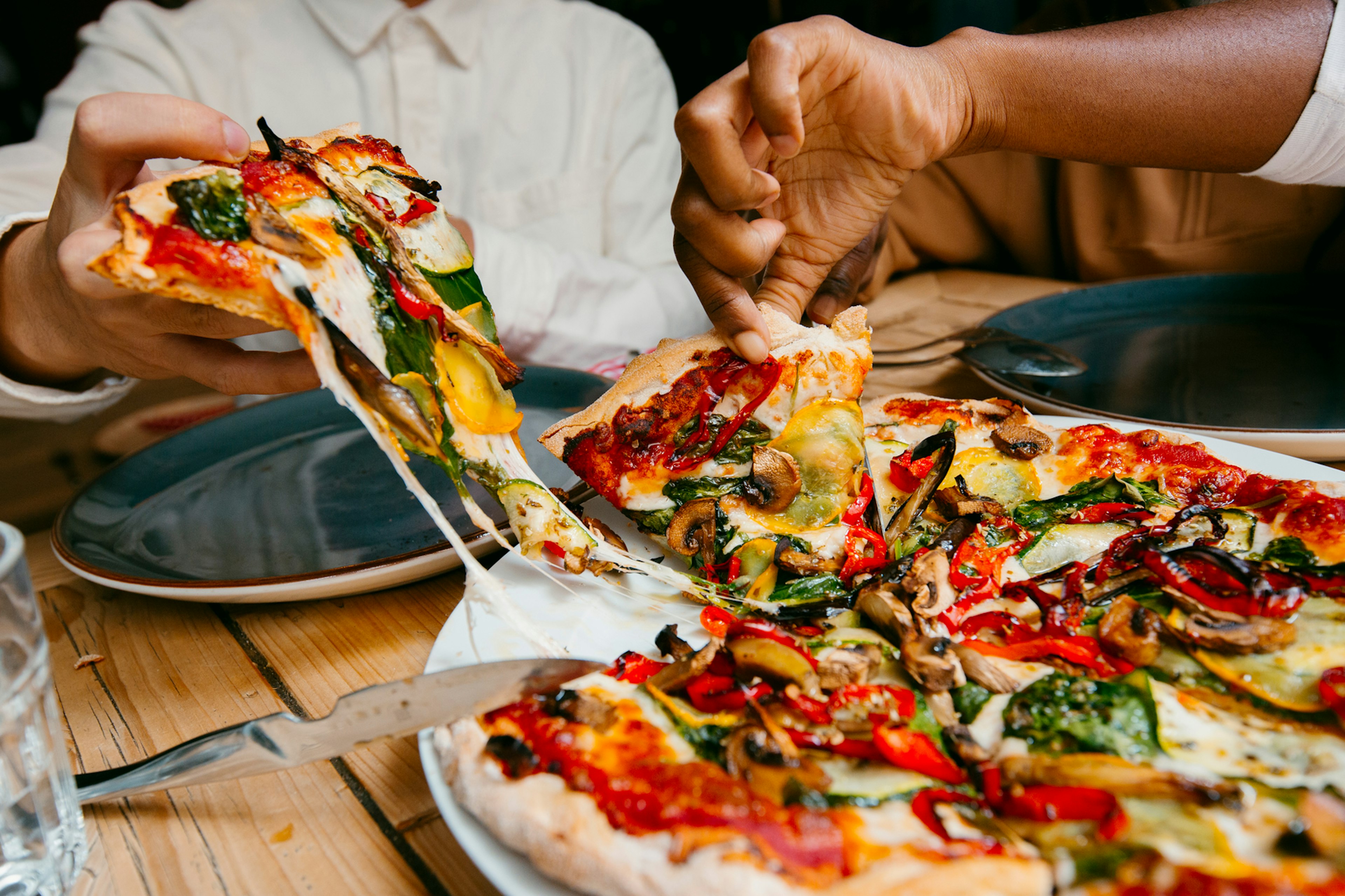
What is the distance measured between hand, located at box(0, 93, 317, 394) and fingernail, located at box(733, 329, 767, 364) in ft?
2.69

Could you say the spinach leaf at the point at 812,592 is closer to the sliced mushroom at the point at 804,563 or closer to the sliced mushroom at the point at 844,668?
the sliced mushroom at the point at 804,563

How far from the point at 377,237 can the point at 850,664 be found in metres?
0.99

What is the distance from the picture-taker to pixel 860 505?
158 cm

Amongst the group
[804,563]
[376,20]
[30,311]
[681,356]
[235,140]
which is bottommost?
[804,563]

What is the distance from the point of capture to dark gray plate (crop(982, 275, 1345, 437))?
188 cm

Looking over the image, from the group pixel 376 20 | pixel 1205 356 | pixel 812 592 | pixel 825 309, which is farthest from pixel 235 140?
pixel 376 20

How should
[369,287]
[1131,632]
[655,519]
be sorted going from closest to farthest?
[1131,632], [369,287], [655,519]

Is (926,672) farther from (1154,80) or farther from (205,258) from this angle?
(1154,80)

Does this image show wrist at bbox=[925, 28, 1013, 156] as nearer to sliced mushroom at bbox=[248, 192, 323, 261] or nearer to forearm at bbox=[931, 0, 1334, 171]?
forearm at bbox=[931, 0, 1334, 171]

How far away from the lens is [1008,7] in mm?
5227

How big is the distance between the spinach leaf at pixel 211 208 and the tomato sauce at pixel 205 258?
15 mm

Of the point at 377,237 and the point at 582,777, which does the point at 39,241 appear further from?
the point at 582,777

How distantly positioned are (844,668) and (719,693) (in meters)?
0.17

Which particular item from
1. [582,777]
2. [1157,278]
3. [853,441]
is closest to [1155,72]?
[1157,278]
